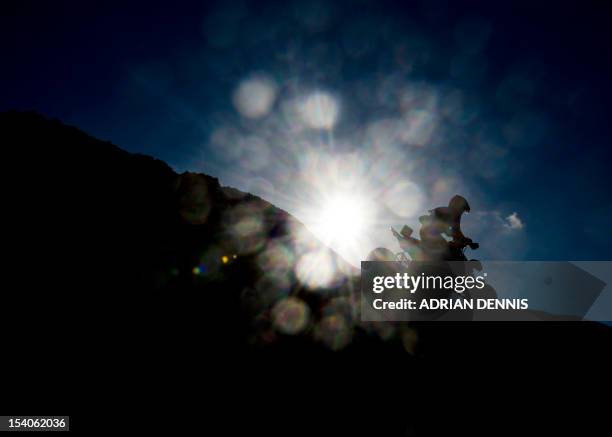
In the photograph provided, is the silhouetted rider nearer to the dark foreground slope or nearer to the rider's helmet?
the rider's helmet

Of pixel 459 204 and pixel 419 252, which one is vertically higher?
pixel 459 204

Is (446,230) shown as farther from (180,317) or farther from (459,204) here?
(180,317)

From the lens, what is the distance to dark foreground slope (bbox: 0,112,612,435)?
7500mm

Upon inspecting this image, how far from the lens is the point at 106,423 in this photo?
6867 mm

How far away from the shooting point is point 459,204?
2189 centimetres

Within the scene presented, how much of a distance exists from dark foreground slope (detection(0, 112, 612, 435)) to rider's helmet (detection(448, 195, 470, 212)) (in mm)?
10885

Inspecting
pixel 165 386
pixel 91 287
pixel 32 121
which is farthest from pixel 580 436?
pixel 32 121

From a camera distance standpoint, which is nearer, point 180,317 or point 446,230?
point 180,317

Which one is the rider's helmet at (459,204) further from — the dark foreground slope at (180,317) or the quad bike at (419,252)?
the dark foreground slope at (180,317)

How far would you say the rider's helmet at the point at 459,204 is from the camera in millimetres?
21875

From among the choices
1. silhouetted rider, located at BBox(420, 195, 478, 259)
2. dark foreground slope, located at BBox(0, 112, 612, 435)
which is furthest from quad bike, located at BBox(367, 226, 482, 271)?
dark foreground slope, located at BBox(0, 112, 612, 435)

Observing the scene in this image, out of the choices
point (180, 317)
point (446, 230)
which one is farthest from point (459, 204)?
point (180, 317)

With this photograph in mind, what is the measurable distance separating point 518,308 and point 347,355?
20.2 meters

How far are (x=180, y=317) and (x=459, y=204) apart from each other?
2159 cm
